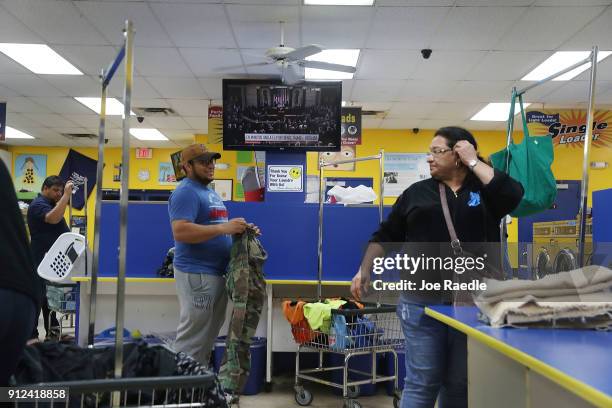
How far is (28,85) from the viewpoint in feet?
25.5

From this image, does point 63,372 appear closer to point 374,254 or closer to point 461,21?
point 374,254

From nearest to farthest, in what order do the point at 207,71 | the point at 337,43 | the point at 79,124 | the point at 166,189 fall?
1. the point at 337,43
2. the point at 207,71
3. the point at 79,124
4. the point at 166,189

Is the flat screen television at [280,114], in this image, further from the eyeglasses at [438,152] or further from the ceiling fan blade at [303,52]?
the eyeglasses at [438,152]

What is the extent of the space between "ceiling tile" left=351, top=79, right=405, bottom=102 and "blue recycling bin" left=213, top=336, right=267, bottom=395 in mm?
4668

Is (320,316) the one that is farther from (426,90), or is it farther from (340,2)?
(426,90)

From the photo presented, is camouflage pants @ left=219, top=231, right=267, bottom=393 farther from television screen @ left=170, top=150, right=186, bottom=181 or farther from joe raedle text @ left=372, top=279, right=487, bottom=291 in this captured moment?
joe raedle text @ left=372, top=279, right=487, bottom=291

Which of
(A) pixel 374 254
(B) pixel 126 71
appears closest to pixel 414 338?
(A) pixel 374 254

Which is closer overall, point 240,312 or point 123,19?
point 240,312

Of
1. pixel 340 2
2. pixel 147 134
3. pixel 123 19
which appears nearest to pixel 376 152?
pixel 147 134

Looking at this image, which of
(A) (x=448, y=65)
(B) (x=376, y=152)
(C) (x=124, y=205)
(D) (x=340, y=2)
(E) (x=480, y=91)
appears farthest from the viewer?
(B) (x=376, y=152)

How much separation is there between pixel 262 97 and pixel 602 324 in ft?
18.0

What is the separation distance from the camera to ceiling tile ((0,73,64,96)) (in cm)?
737

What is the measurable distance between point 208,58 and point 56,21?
1829 millimetres

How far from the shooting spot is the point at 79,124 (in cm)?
1032
